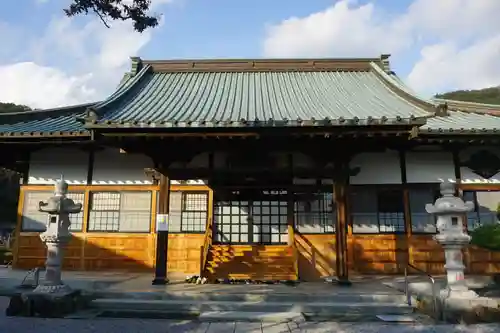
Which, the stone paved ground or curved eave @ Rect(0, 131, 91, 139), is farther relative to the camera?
curved eave @ Rect(0, 131, 91, 139)

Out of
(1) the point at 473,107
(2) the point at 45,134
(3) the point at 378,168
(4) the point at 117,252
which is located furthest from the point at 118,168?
(1) the point at 473,107

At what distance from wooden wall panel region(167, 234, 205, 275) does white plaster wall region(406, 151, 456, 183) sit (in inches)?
272

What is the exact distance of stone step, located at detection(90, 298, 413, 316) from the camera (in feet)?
24.3

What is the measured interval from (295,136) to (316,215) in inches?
144

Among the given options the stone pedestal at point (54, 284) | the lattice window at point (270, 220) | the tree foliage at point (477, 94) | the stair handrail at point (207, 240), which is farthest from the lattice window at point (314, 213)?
the tree foliage at point (477, 94)

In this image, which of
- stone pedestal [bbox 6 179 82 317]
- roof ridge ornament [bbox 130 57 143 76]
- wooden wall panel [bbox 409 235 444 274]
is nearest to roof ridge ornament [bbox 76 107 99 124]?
stone pedestal [bbox 6 179 82 317]

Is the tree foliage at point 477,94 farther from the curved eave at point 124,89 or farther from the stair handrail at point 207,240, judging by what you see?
the stair handrail at point 207,240

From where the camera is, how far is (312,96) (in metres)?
13.3

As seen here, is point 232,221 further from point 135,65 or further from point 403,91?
point 135,65

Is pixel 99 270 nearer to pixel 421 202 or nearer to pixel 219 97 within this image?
pixel 219 97

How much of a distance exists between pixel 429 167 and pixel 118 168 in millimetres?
9932

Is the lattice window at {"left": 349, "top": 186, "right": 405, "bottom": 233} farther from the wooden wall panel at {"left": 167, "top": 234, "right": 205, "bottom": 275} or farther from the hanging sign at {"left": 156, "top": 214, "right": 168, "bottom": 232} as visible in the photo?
the hanging sign at {"left": 156, "top": 214, "right": 168, "bottom": 232}

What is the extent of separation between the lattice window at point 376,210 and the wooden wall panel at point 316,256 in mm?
987

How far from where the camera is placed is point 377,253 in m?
11.3
